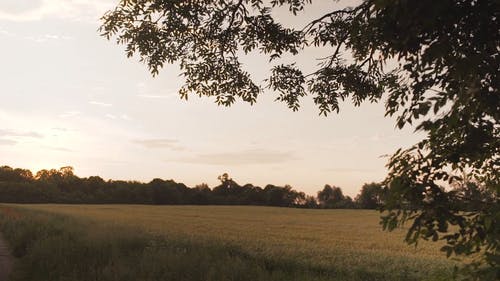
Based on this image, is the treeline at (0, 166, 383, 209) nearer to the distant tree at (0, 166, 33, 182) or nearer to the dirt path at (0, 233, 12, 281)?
the distant tree at (0, 166, 33, 182)

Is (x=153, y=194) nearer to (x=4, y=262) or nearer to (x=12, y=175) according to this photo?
(x=12, y=175)

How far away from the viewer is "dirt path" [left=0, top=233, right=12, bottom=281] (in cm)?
1226

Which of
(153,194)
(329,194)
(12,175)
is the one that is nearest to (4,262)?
(153,194)

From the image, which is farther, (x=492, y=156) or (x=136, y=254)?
(x=136, y=254)

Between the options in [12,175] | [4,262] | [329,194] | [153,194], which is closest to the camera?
[4,262]

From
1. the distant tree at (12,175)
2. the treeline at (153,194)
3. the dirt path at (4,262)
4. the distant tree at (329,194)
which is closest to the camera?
the dirt path at (4,262)

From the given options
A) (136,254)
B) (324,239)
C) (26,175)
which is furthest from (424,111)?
(26,175)

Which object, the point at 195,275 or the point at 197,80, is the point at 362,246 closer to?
the point at 195,275

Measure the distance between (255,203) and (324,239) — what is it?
93941mm

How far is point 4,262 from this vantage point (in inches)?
568

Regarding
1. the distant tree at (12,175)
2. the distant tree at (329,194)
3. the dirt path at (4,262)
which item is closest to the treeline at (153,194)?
Answer: the distant tree at (329,194)

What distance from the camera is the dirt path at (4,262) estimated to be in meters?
12.3

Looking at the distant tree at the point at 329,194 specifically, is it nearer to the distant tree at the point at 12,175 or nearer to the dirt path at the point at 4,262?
the distant tree at the point at 12,175

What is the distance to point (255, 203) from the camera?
120 metres
